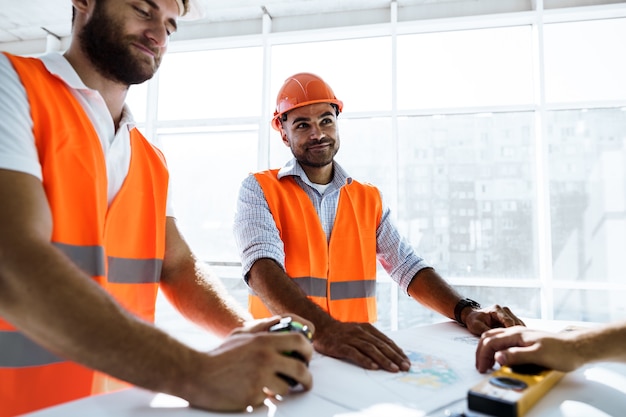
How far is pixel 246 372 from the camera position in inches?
31.0

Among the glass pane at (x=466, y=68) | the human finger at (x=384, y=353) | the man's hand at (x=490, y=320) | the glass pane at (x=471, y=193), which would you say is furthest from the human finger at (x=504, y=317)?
the glass pane at (x=466, y=68)

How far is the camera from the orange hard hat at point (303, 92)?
2258mm

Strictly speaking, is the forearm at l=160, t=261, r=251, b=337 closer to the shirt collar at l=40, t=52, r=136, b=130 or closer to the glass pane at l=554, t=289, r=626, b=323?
the shirt collar at l=40, t=52, r=136, b=130

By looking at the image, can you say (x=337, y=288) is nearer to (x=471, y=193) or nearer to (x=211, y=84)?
(x=471, y=193)

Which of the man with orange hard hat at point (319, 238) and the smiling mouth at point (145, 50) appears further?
the man with orange hard hat at point (319, 238)

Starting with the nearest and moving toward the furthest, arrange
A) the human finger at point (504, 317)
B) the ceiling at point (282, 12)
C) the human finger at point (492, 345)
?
the human finger at point (492, 345), the human finger at point (504, 317), the ceiling at point (282, 12)

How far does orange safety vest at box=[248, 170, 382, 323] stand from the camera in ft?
6.66

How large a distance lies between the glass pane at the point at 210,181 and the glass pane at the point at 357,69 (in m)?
0.79

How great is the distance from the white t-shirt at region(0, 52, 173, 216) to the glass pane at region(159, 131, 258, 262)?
4.31m

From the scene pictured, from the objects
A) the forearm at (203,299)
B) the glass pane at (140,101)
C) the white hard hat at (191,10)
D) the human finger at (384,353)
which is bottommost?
the human finger at (384,353)

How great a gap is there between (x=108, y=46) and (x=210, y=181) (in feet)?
15.1

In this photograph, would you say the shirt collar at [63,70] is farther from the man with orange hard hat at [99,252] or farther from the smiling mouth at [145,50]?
the smiling mouth at [145,50]

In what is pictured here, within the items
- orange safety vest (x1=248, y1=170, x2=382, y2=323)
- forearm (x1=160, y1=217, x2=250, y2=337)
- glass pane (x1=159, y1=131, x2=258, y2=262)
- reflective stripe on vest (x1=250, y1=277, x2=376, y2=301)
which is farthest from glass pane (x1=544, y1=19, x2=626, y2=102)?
forearm (x1=160, y1=217, x2=250, y2=337)

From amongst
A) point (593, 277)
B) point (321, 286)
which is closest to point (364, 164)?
point (593, 277)
